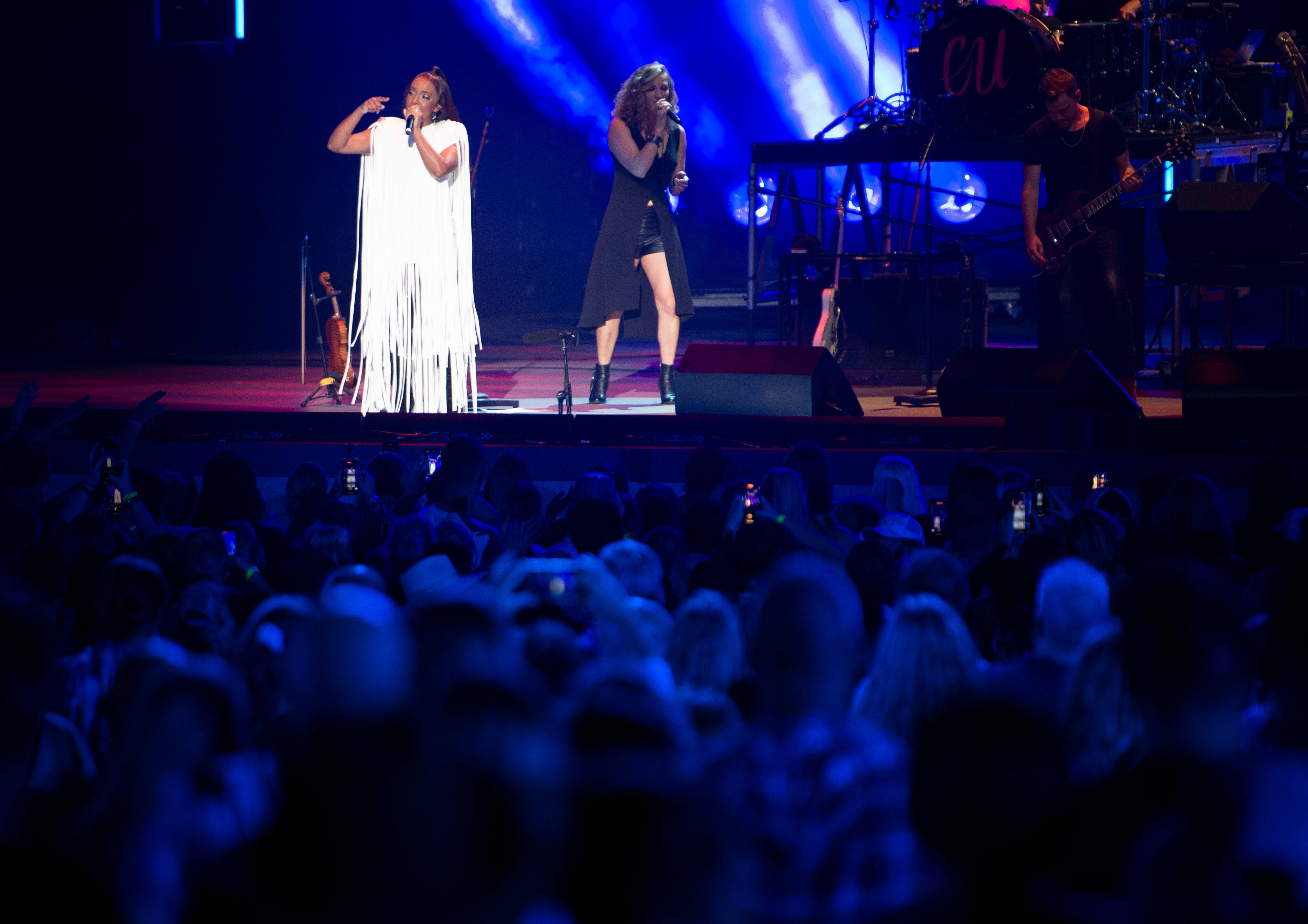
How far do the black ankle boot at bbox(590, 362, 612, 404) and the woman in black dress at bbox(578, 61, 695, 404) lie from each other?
0.03 metres

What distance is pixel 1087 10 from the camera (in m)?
9.11

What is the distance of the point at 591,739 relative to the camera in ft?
4.69

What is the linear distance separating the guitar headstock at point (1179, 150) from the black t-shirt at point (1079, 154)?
1.27 feet

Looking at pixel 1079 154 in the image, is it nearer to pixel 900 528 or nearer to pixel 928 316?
pixel 928 316

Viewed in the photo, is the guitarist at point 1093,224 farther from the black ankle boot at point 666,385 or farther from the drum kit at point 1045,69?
the black ankle boot at point 666,385

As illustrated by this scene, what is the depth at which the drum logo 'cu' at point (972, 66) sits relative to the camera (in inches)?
314

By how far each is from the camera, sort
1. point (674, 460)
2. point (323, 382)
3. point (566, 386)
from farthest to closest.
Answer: point (323, 382) → point (566, 386) → point (674, 460)

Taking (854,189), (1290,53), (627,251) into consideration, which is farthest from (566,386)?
(854,189)

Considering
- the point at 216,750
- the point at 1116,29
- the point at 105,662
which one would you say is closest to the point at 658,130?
the point at 1116,29

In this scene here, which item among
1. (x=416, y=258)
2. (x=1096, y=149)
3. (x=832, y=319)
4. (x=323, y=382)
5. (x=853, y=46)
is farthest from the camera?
(x=853, y=46)

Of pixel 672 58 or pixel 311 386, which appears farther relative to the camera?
pixel 672 58

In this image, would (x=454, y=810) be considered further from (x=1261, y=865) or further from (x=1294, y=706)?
(x=1294, y=706)

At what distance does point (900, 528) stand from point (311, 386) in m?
5.91

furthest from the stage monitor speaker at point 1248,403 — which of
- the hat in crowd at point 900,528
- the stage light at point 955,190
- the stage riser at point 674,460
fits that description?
the stage light at point 955,190
